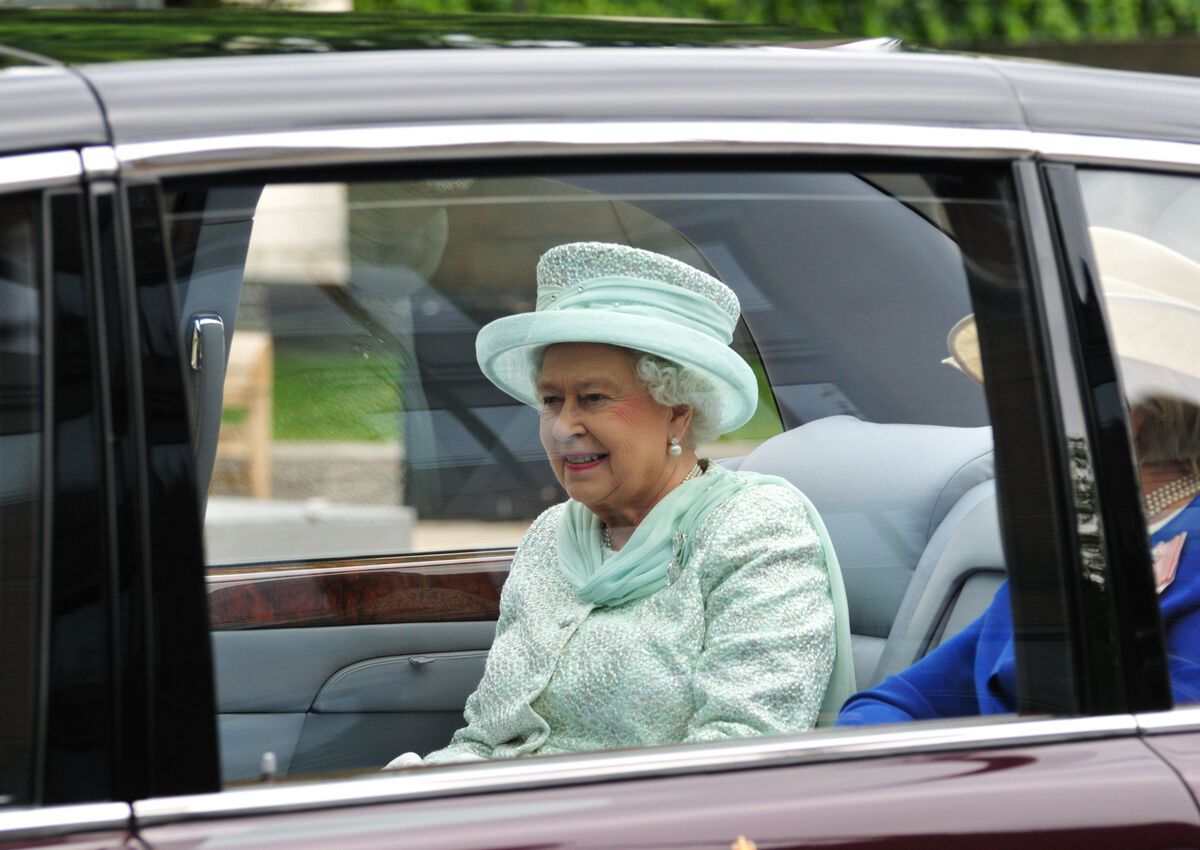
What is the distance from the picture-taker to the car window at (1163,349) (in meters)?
1.61

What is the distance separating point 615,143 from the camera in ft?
4.92

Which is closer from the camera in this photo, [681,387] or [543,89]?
[543,89]

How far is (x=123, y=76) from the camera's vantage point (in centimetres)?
144

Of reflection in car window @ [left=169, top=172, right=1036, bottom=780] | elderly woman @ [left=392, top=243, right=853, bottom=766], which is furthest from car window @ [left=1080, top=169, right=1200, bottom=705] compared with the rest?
elderly woman @ [left=392, top=243, right=853, bottom=766]

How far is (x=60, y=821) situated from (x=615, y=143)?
0.78 meters

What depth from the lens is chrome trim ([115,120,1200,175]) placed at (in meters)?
1.41

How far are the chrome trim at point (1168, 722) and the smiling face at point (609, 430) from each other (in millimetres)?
907

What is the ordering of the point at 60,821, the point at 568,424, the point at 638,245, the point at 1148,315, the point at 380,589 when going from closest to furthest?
1. the point at 60,821
2. the point at 1148,315
3. the point at 638,245
4. the point at 568,424
5. the point at 380,589

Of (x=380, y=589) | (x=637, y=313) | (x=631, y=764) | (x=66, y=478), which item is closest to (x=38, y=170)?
(x=66, y=478)

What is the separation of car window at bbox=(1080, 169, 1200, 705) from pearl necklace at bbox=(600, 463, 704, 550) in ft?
2.57

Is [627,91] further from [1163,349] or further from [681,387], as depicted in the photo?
[681,387]

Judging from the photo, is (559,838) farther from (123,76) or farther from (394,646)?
(394,646)

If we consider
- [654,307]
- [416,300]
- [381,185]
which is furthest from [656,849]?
[416,300]

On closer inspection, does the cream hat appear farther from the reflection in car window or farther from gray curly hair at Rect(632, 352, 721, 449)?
gray curly hair at Rect(632, 352, 721, 449)
